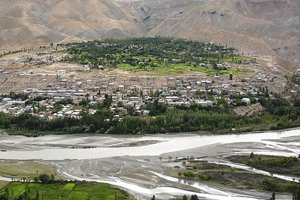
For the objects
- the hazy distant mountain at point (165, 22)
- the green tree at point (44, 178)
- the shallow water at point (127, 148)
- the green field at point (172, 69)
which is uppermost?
the hazy distant mountain at point (165, 22)

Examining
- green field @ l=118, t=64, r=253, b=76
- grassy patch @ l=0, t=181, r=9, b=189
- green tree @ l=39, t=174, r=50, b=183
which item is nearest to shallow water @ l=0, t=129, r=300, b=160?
grassy patch @ l=0, t=181, r=9, b=189

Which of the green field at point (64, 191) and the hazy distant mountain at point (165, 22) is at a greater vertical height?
the hazy distant mountain at point (165, 22)

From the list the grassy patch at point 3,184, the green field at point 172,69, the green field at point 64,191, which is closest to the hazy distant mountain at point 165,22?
the green field at point 172,69

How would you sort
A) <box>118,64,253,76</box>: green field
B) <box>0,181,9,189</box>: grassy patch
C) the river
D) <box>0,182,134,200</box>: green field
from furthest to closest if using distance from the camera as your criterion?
1. <box>118,64,253,76</box>: green field
2. <box>0,181,9,189</box>: grassy patch
3. the river
4. <box>0,182,134,200</box>: green field

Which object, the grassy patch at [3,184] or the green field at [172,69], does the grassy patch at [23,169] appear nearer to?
the grassy patch at [3,184]

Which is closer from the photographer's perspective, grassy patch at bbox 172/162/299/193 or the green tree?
grassy patch at bbox 172/162/299/193

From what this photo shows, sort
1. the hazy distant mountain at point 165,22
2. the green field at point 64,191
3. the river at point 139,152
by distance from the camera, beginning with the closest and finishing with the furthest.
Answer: the green field at point 64,191 < the river at point 139,152 < the hazy distant mountain at point 165,22

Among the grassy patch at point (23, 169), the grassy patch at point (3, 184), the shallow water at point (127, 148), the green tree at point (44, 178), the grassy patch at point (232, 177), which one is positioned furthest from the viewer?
the shallow water at point (127, 148)

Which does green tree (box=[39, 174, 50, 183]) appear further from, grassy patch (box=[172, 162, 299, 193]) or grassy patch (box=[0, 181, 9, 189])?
grassy patch (box=[172, 162, 299, 193])
